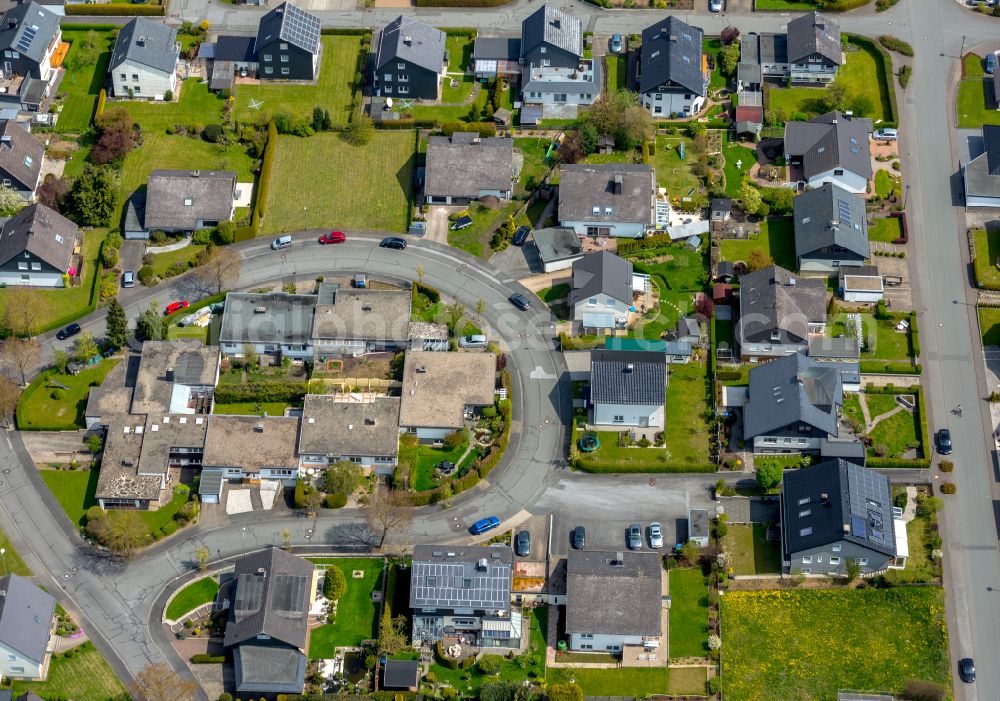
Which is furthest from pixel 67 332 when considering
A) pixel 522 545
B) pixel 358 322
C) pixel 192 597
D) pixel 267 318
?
pixel 522 545

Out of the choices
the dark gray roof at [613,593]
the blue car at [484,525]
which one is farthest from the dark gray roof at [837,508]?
the blue car at [484,525]

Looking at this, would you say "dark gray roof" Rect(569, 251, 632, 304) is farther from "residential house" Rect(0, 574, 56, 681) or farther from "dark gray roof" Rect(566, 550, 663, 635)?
"residential house" Rect(0, 574, 56, 681)

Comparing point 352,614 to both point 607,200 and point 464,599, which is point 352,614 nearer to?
point 464,599

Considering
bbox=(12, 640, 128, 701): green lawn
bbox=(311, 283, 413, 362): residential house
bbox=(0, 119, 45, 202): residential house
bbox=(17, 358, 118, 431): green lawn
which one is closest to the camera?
bbox=(12, 640, 128, 701): green lawn

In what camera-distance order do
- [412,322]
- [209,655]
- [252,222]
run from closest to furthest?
1. [209,655]
2. [412,322]
3. [252,222]

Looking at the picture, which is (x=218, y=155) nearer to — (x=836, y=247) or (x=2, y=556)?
(x=2, y=556)

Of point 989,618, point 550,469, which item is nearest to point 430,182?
point 550,469

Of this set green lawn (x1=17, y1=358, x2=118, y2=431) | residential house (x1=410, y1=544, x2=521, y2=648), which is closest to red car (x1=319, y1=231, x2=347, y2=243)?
green lawn (x1=17, y1=358, x2=118, y2=431)

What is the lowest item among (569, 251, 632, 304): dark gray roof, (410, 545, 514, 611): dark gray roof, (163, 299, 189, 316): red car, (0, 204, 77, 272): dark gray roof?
(410, 545, 514, 611): dark gray roof
